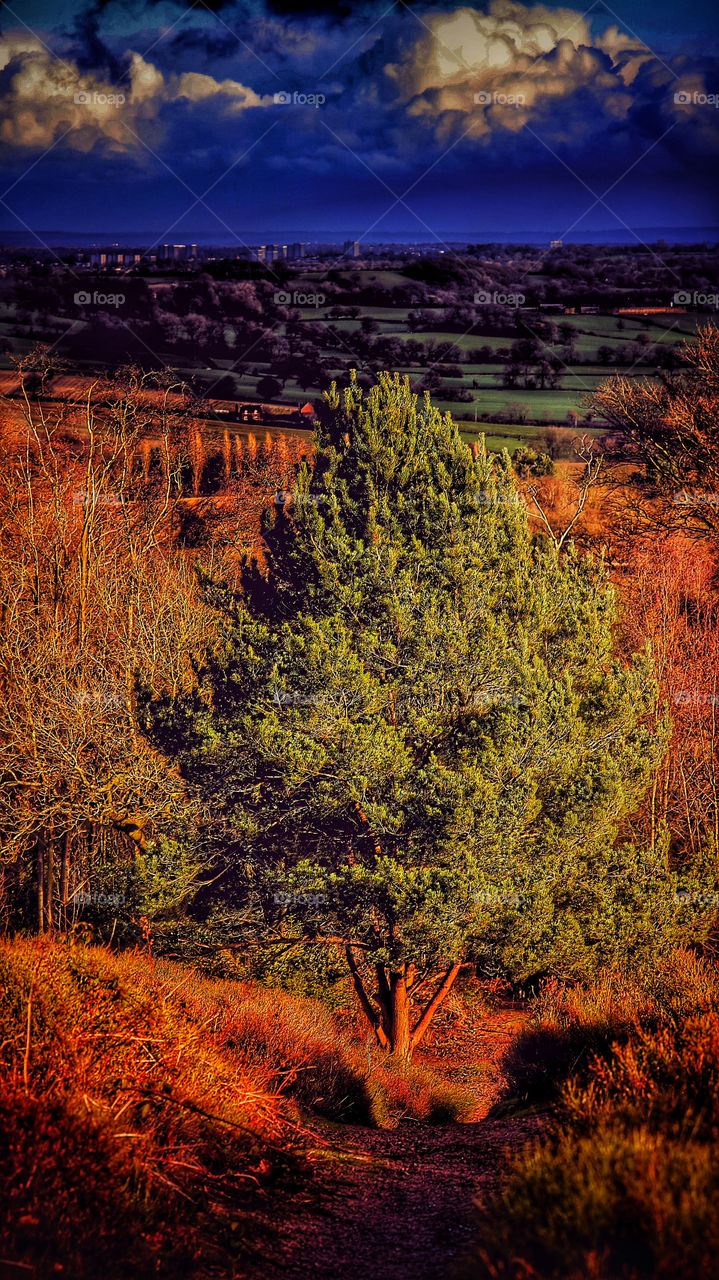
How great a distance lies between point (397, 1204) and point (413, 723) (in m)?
8.67

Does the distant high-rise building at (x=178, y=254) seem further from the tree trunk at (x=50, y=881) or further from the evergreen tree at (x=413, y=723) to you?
the tree trunk at (x=50, y=881)

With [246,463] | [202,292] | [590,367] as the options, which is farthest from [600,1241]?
[202,292]

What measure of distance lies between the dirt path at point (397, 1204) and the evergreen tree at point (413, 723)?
173 inches

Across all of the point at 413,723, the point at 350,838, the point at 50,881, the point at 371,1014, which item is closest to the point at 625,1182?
the point at 413,723

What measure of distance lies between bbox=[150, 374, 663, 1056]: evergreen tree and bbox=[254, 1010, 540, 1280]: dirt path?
14.5ft

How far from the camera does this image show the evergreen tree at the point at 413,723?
15.3 m

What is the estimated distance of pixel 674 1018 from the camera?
10.2 m

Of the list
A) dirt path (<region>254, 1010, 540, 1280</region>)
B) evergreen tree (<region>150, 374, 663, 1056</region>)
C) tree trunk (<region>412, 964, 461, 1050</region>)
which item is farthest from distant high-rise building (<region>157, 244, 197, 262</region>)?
dirt path (<region>254, 1010, 540, 1280</region>)

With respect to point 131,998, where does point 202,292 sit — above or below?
above

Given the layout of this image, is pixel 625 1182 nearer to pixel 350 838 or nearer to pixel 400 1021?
pixel 350 838

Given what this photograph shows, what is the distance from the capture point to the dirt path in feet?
22.9

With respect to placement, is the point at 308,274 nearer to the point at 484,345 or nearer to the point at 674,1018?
the point at 484,345

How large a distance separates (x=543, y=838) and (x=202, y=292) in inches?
2803

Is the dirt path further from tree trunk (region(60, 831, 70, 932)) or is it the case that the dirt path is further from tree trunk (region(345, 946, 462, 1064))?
tree trunk (region(60, 831, 70, 932))
